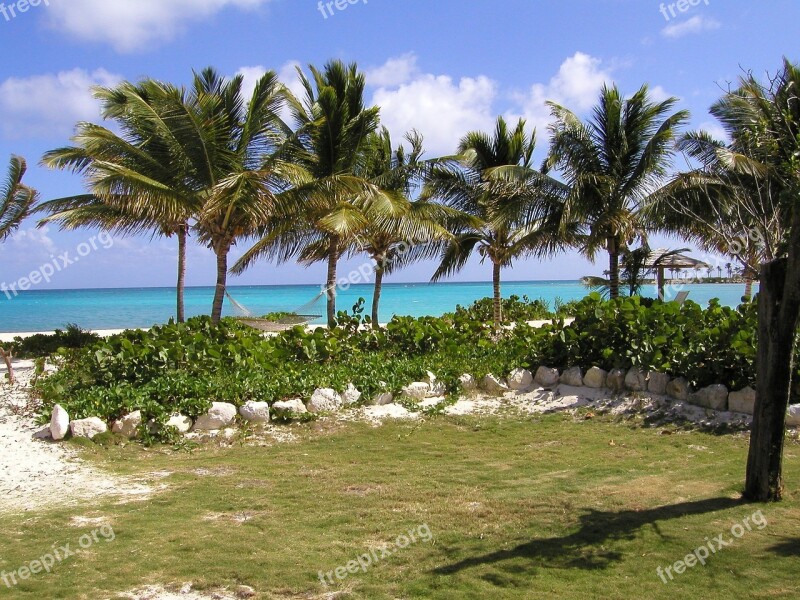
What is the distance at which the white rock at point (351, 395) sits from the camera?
8797 millimetres

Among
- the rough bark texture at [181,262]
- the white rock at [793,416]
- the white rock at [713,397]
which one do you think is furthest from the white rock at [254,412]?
the rough bark texture at [181,262]

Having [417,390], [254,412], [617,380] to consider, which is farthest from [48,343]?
[617,380]

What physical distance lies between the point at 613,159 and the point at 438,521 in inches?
425

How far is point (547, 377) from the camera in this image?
31.8 ft

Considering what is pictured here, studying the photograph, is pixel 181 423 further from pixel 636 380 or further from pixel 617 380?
pixel 636 380

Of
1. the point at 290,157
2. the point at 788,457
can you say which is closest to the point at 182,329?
the point at 290,157

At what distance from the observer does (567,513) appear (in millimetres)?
5035

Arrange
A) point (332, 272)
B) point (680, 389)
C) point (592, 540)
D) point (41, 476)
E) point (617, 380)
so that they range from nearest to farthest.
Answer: point (592, 540) < point (41, 476) < point (680, 389) < point (617, 380) < point (332, 272)

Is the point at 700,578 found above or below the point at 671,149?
below

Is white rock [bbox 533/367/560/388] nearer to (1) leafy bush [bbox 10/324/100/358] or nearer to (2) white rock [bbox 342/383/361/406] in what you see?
(2) white rock [bbox 342/383/361/406]

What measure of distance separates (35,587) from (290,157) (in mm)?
12112

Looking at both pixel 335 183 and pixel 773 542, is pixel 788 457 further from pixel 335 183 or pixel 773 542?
pixel 335 183

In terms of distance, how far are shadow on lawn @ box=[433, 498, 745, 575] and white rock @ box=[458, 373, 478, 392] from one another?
4.58 m

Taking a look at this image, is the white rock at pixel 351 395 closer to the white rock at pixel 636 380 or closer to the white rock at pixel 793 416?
the white rock at pixel 636 380
